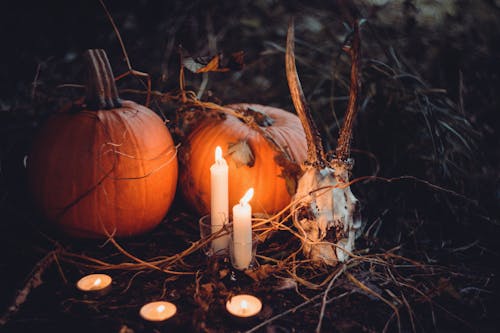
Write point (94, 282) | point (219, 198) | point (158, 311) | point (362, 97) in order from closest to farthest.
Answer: point (158, 311), point (94, 282), point (219, 198), point (362, 97)

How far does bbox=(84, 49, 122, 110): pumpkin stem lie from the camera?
3.86 ft

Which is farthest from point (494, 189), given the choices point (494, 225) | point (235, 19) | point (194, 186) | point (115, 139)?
point (235, 19)

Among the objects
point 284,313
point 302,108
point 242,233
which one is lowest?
point 284,313

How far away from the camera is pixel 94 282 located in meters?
1.00

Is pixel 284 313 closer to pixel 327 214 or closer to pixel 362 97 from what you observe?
pixel 327 214

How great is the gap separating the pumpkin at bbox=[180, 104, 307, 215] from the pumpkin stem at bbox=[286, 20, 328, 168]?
113mm

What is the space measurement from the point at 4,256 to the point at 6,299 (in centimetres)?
20

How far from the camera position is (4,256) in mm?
1142

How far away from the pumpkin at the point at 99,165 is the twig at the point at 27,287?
0.47 feet

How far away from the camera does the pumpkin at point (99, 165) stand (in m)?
1.13

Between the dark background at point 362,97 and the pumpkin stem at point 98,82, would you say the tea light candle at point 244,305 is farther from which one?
the pumpkin stem at point 98,82

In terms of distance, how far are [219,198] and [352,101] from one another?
39 centimetres

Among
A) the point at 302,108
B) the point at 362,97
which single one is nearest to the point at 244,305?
the point at 302,108

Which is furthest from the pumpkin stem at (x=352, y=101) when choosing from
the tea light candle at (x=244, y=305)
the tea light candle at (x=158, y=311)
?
the tea light candle at (x=158, y=311)
